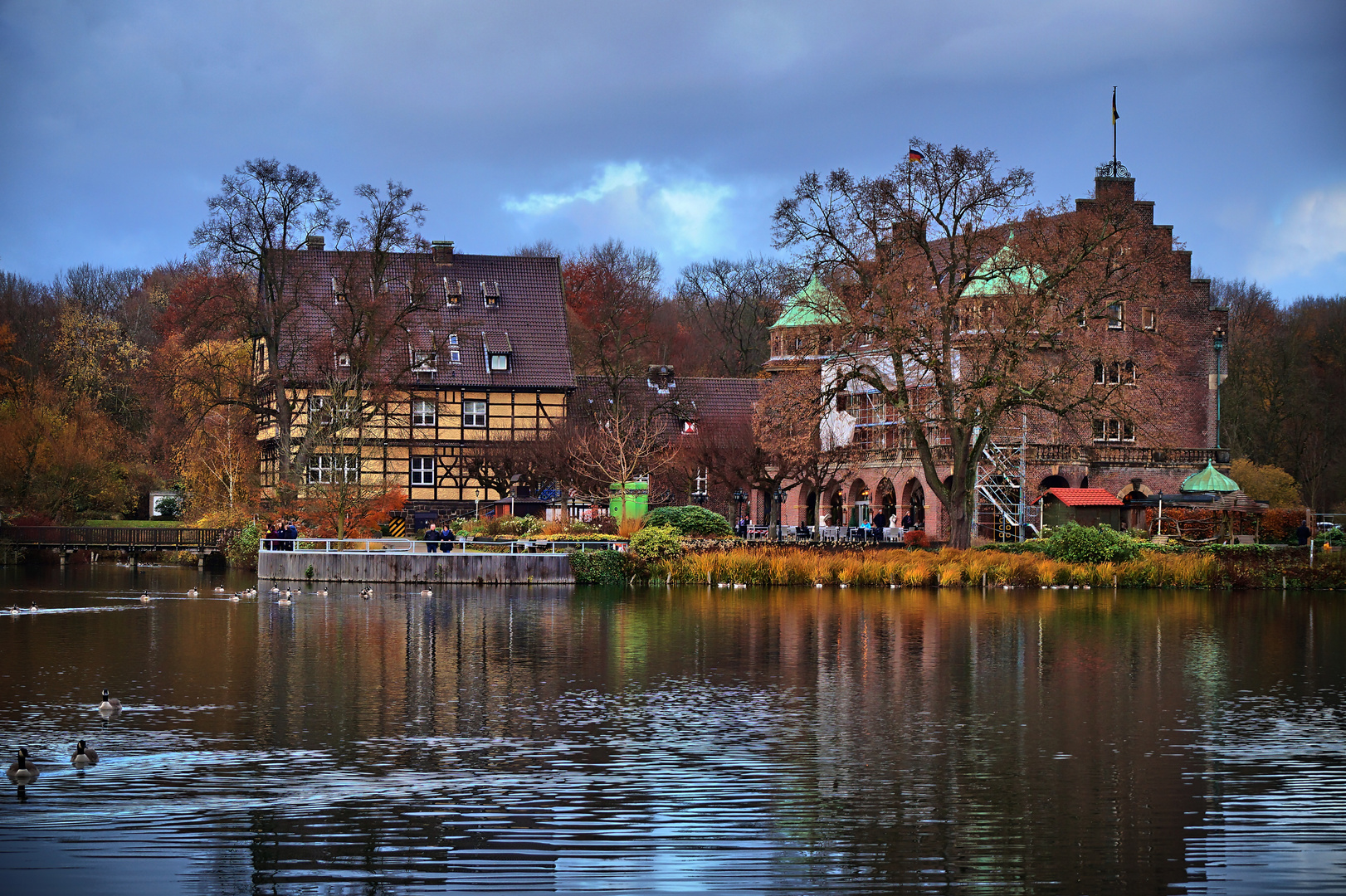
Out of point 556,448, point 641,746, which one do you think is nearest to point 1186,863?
point 641,746

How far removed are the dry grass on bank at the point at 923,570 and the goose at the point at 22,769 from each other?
89.3 feet

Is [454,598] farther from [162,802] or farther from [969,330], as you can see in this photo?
[162,802]

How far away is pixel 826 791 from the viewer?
12461mm

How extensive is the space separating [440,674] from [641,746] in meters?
6.20

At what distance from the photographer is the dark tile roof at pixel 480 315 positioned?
6194 centimetres

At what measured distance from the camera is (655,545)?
3962cm

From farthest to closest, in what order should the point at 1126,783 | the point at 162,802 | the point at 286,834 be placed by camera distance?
the point at 1126,783 < the point at 162,802 < the point at 286,834

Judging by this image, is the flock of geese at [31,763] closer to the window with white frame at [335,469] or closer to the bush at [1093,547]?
the window with white frame at [335,469]

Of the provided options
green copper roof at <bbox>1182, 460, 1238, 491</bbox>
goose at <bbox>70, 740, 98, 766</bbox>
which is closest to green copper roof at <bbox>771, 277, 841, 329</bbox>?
green copper roof at <bbox>1182, 460, 1238, 491</bbox>

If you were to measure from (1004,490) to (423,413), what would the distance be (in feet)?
81.1

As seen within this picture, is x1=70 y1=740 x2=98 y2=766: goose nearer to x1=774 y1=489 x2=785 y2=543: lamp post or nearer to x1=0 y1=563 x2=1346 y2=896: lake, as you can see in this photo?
x1=0 y1=563 x2=1346 y2=896: lake

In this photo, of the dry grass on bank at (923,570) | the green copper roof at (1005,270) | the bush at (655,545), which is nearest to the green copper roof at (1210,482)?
the green copper roof at (1005,270)

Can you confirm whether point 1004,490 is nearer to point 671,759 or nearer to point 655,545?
point 655,545

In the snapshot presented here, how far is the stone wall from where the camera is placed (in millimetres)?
39031
